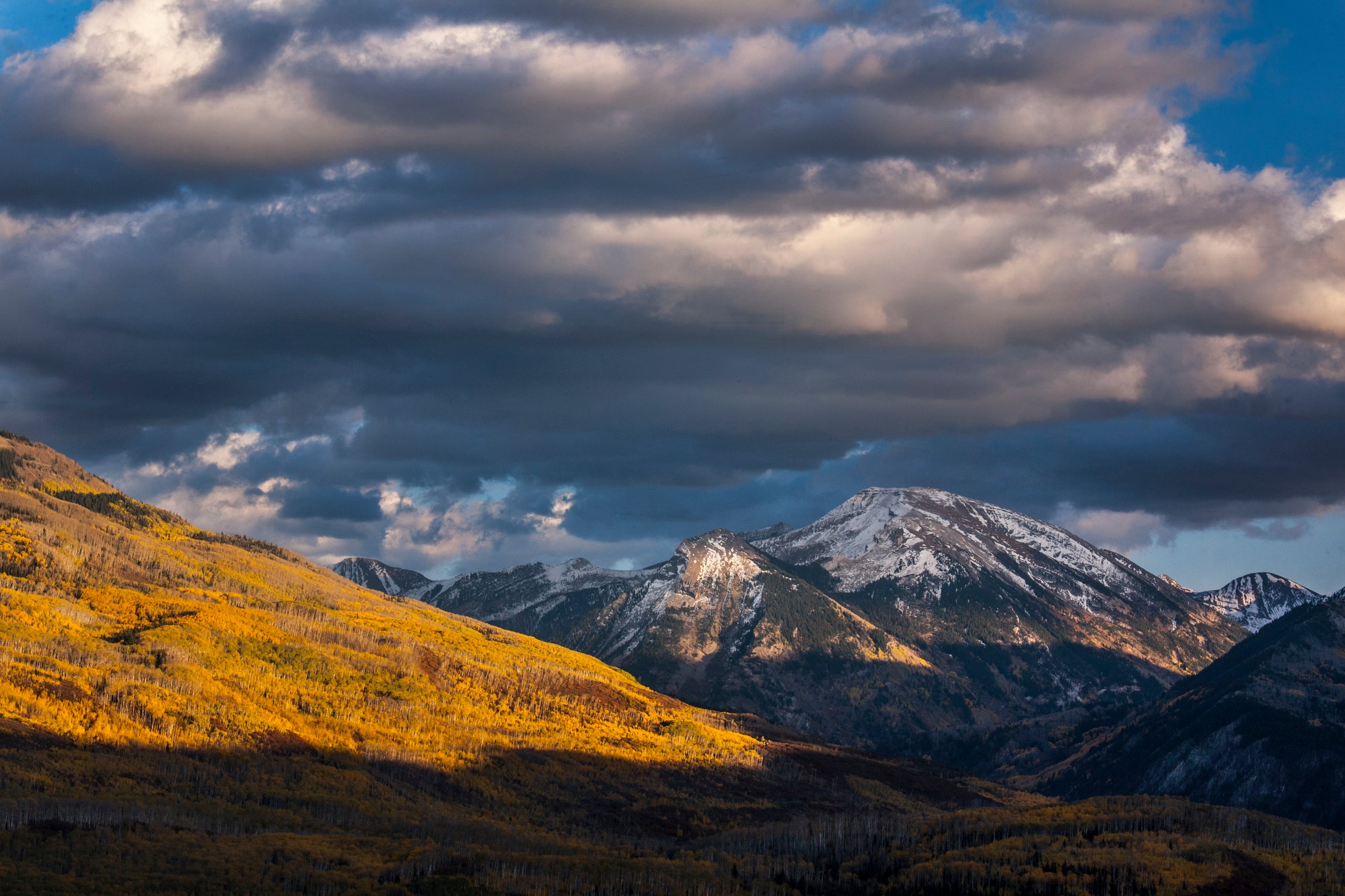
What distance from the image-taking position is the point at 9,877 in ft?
605

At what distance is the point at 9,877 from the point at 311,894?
4169 centimetres

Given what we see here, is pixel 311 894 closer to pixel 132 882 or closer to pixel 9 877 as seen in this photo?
pixel 132 882

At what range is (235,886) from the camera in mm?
197000

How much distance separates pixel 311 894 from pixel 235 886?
1119 cm

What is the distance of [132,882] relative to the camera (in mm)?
191375

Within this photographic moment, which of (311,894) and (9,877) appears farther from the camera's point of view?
(311,894)

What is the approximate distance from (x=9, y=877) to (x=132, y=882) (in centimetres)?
1618

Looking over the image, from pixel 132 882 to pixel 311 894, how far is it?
25618 millimetres

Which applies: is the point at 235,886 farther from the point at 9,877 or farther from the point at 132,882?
the point at 9,877

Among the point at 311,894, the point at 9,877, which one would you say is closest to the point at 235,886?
the point at 311,894

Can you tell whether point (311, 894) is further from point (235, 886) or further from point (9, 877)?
point (9, 877)

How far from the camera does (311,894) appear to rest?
652 feet

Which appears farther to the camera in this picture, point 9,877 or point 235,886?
point 235,886
